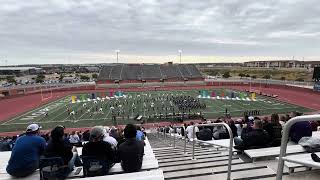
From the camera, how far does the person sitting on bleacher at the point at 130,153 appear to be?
5445 millimetres

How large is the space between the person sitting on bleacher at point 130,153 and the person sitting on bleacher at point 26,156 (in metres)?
1.51

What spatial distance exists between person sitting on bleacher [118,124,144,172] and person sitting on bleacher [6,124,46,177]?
1.51 m

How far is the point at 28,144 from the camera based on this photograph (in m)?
5.51

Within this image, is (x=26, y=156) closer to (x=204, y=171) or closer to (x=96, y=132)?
(x=96, y=132)

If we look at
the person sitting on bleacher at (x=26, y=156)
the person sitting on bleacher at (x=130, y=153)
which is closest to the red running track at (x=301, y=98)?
the person sitting on bleacher at (x=130, y=153)

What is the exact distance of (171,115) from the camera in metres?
37.4

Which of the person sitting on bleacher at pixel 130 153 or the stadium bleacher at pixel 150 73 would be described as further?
the stadium bleacher at pixel 150 73

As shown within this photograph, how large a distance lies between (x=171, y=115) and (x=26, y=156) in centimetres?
3228

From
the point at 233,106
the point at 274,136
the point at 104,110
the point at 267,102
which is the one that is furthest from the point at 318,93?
the point at 274,136

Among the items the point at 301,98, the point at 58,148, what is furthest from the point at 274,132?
the point at 301,98

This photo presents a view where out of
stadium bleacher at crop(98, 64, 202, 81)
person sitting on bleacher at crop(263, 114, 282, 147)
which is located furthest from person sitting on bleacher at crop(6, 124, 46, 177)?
stadium bleacher at crop(98, 64, 202, 81)

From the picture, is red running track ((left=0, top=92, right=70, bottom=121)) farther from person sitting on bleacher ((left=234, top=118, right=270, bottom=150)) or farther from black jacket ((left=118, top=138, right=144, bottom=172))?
person sitting on bleacher ((left=234, top=118, right=270, bottom=150))

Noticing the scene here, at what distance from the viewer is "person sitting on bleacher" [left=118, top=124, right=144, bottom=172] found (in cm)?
545

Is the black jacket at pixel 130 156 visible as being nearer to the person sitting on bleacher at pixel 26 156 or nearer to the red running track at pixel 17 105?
the person sitting on bleacher at pixel 26 156
